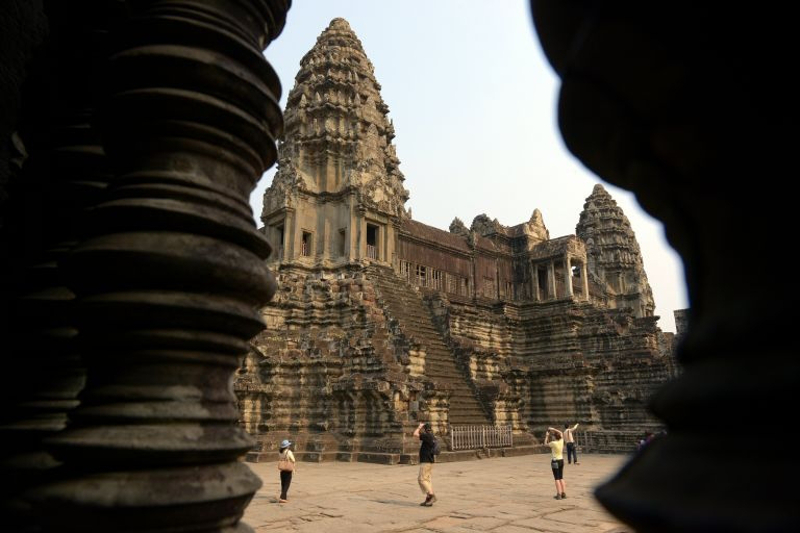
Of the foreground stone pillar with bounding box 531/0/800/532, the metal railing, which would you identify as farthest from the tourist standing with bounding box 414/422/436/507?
the metal railing

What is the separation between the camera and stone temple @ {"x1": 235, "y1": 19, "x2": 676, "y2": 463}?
1798cm

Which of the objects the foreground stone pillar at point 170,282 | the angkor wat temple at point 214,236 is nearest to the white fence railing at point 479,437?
the angkor wat temple at point 214,236

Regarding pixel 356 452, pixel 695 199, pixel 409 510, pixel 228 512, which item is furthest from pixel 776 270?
pixel 356 452

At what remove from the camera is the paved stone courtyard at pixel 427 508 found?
7.44 meters

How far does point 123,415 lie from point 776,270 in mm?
1868

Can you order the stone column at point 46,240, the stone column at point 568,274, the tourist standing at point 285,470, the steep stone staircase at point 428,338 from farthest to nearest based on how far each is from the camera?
1. the stone column at point 568,274
2. the steep stone staircase at point 428,338
3. the tourist standing at point 285,470
4. the stone column at point 46,240

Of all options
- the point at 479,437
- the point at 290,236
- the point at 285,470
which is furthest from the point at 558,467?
the point at 290,236

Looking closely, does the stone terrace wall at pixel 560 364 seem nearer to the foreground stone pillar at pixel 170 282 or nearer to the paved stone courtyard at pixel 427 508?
the paved stone courtyard at pixel 427 508

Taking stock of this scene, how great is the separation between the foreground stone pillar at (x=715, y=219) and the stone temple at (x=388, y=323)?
1603 centimetres

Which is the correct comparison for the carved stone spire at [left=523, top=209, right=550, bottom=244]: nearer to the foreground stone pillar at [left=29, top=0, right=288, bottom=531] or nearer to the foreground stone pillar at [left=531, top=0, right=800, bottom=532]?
the foreground stone pillar at [left=29, top=0, right=288, bottom=531]

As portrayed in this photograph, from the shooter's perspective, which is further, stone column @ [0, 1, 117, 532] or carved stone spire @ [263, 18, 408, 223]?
carved stone spire @ [263, 18, 408, 223]

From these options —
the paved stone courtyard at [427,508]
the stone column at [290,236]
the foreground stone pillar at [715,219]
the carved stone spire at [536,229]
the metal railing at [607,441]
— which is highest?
the carved stone spire at [536,229]

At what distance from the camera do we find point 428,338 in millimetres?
22797

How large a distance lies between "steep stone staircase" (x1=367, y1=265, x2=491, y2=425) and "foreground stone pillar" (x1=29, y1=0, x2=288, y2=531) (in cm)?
1745
